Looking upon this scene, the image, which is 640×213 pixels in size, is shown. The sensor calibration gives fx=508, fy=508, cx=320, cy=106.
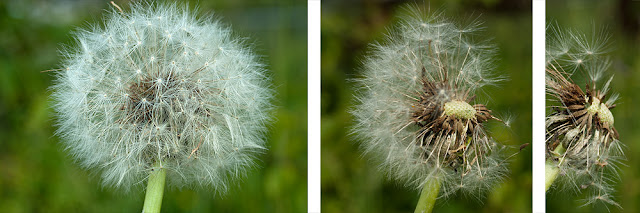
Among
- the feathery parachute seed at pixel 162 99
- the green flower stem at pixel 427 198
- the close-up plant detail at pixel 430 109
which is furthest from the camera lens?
the green flower stem at pixel 427 198

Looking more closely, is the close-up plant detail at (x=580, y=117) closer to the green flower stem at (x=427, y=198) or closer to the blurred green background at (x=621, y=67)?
the blurred green background at (x=621, y=67)

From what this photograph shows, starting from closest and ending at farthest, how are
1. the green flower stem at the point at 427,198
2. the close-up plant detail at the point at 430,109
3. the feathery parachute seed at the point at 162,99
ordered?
the feathery parachute seed at the point at 162,99 < the close-up plant detail at the point at 430,109 < the green flower stem at the point at 427,198

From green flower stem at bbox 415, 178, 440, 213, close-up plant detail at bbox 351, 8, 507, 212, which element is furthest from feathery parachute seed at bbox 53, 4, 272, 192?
green flower stem at bbox 415, 178, 440, 213

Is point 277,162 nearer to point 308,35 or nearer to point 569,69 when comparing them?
point 308,35

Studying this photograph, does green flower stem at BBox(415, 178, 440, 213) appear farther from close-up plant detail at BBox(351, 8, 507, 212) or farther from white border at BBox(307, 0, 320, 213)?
white border at BBox(307, 0, 320, 213)

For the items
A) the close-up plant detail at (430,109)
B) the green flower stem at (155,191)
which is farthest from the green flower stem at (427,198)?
the green flower stem at (155,191)

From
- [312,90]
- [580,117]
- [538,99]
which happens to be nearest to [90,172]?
[312,90]
